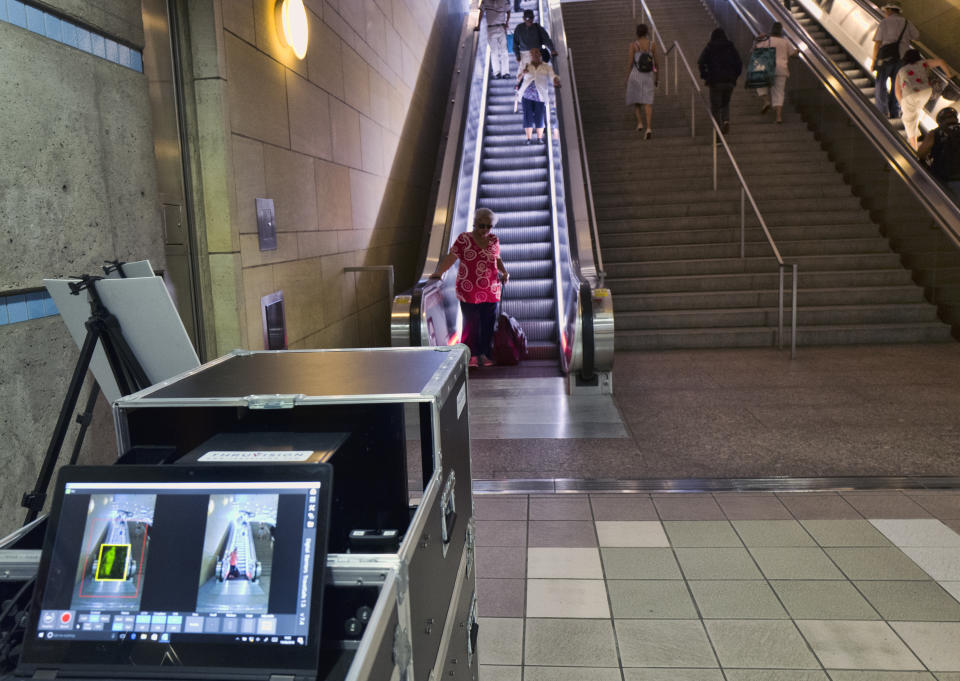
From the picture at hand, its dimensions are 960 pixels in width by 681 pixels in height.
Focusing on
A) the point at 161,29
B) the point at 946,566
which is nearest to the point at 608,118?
the point at 161,29

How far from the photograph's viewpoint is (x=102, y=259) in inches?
128

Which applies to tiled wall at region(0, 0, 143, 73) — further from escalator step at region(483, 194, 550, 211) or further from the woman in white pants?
the woman in white pants

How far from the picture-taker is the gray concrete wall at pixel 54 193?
268 centimetres

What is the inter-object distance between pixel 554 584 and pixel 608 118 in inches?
382

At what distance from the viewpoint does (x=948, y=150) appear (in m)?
7.32

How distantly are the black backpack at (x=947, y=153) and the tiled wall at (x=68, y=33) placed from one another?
692 centimetres

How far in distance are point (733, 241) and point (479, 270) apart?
11.8 ft

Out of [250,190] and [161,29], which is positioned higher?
[161,29]

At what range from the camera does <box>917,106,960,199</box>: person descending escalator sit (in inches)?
286

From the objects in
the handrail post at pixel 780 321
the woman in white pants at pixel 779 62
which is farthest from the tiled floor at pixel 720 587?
the woman in white pants at pixel 779 62

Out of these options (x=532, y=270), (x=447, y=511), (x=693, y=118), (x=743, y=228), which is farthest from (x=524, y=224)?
(x=447, y=511)

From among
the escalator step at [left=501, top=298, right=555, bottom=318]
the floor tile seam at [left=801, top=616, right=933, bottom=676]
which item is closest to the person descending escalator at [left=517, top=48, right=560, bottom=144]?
the escalator step at [left=501, top=298, right=555, bottom=318]

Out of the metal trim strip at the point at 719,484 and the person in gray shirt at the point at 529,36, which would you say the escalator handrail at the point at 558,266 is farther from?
the metal trim strip at the point at 719,484

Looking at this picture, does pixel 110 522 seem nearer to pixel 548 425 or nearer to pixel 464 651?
pixel 464 651
